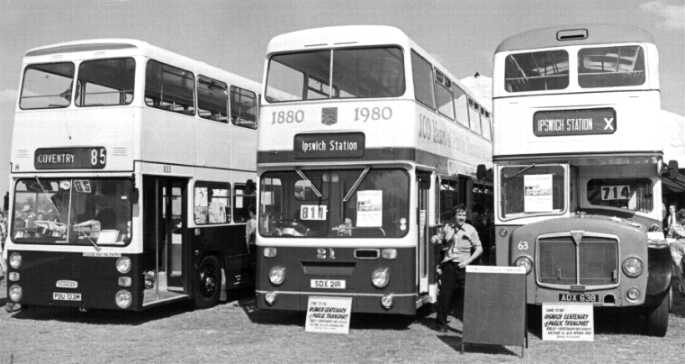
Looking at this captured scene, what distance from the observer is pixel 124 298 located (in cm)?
1180

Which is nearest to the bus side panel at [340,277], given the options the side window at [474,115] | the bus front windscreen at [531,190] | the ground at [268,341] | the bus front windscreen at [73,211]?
the ground at [268,341]

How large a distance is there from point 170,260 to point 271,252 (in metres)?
2.81

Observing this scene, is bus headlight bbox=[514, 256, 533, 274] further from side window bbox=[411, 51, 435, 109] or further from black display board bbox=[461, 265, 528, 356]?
side window bbox=[411, 51, 435, 109]

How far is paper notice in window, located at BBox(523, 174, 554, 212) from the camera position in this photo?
1145cm

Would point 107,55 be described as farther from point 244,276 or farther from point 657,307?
point 657,307

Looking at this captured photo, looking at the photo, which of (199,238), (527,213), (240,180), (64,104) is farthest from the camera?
(240,180)

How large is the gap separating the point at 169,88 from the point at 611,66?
6.91 metres

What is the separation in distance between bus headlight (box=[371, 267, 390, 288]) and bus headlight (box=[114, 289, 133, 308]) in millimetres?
3738

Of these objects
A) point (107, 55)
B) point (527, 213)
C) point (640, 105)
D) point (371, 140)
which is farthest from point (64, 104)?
point (640, 105)

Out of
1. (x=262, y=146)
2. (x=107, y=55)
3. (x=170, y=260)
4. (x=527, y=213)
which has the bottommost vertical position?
(x=170, y=260)

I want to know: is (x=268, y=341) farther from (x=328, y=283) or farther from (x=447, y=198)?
(x=447, y=198)

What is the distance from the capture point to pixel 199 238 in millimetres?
13523

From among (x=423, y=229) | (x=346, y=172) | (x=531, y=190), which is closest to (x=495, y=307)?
(x=423, y=229)

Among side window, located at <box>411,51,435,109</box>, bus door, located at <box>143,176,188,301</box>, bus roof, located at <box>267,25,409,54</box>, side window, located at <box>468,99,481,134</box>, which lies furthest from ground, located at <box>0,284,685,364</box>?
side window, located at <box>468,99,481,134</box>
